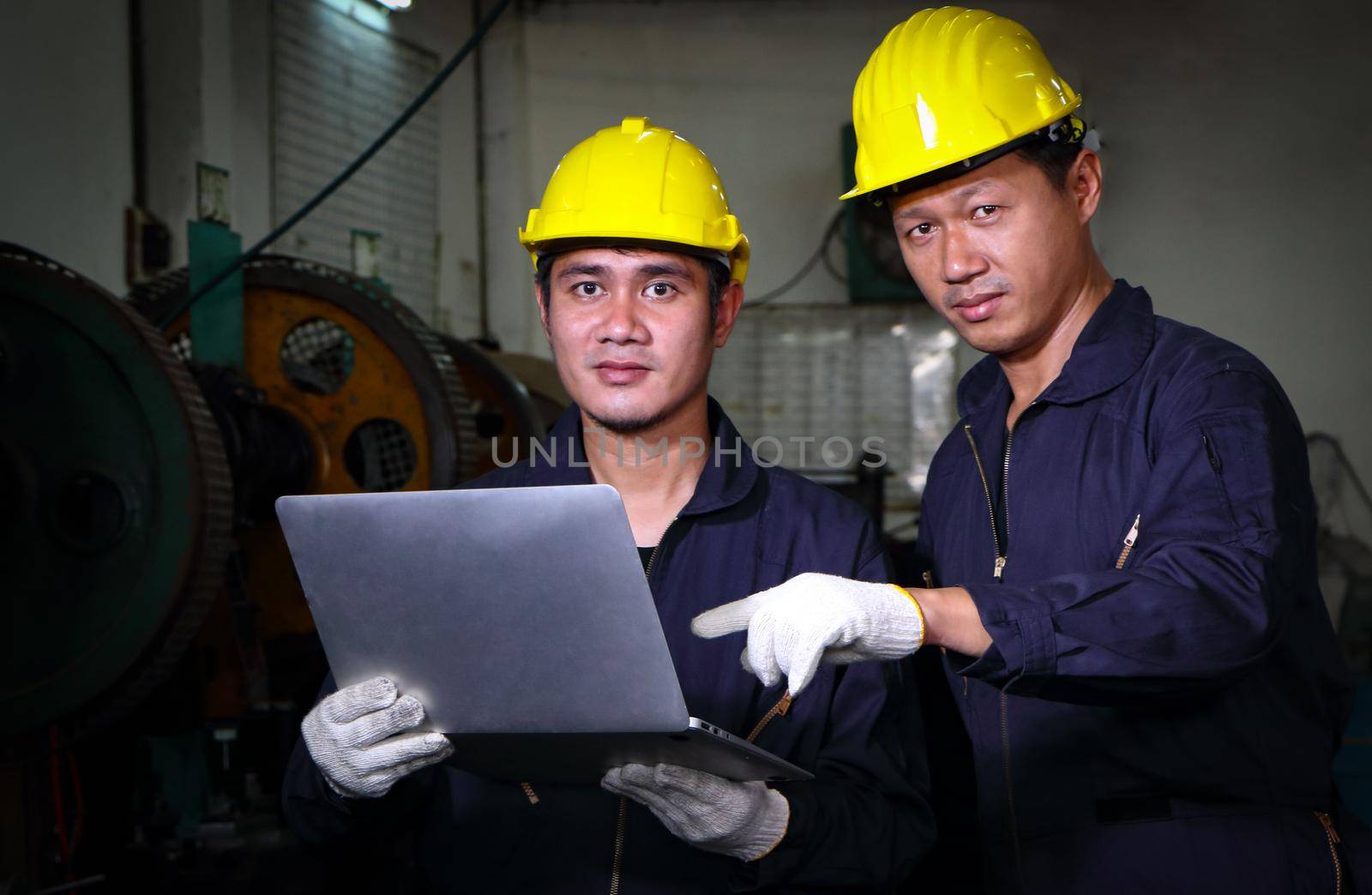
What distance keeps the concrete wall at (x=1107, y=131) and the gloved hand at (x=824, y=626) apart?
4.69 m

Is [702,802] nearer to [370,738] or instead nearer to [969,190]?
[370,738]

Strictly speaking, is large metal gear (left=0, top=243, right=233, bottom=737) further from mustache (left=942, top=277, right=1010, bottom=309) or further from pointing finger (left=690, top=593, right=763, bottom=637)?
mustache (left=942, top=277, right=1010, bottom=309)

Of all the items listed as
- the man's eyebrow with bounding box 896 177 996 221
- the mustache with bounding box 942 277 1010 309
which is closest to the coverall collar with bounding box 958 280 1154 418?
the mustache with bounding box 942 277 1010 309

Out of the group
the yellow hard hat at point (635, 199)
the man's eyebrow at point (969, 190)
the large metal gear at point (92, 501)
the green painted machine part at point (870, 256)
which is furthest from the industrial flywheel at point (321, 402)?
the green painted machine part at point (870, 256)

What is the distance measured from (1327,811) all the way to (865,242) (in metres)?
4.58

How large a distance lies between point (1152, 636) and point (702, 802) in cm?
52

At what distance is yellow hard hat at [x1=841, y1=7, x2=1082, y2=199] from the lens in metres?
1.54

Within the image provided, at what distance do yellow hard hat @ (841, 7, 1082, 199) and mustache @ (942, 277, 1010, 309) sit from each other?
16cm

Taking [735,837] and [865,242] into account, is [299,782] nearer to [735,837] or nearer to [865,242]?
[735,837]

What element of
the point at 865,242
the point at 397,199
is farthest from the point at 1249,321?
the point at 397,199

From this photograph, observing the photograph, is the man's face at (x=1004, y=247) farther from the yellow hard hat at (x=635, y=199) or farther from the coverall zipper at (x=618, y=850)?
the coverall zipper at (x=618, y=850)

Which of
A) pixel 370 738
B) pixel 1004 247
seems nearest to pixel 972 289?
pixel 1004 247

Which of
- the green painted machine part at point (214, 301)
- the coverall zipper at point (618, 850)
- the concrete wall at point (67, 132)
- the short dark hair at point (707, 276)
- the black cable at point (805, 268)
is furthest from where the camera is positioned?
the black cable at point (805, 268)

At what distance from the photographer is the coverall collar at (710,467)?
5.40 ft
